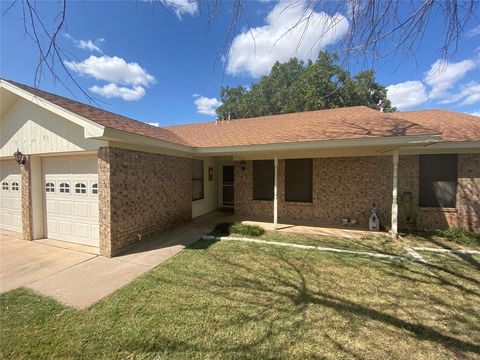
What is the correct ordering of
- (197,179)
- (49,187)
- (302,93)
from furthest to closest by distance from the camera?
(302,93) < (197,179) < (49,187)

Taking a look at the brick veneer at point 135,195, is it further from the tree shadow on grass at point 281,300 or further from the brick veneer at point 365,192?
the brick veneer at point 365,192

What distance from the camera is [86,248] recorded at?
18.6 ft

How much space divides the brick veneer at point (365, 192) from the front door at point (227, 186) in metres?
2.80

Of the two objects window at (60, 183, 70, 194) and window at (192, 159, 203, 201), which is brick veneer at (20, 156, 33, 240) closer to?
window at (60, 183, 70, 194)

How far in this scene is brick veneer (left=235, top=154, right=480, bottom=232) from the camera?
6.86 m

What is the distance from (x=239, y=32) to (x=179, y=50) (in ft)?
16.6

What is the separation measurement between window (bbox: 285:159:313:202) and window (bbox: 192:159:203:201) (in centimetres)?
390

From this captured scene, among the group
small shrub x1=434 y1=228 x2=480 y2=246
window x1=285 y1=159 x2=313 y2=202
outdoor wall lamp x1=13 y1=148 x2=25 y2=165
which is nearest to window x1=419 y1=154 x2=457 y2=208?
small shrub x1=434 y1=228 x2=480 y2=246

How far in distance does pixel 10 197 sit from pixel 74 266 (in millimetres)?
5465

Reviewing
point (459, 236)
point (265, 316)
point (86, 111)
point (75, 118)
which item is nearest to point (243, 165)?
point (86, 111)

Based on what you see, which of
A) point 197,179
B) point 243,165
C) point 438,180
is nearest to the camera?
point 438,180

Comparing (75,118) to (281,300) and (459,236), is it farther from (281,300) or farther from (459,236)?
(459,236)

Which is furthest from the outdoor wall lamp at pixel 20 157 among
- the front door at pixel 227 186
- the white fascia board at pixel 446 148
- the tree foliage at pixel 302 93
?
the tree foliage at pixel 302 93

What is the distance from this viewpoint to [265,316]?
117 inches
